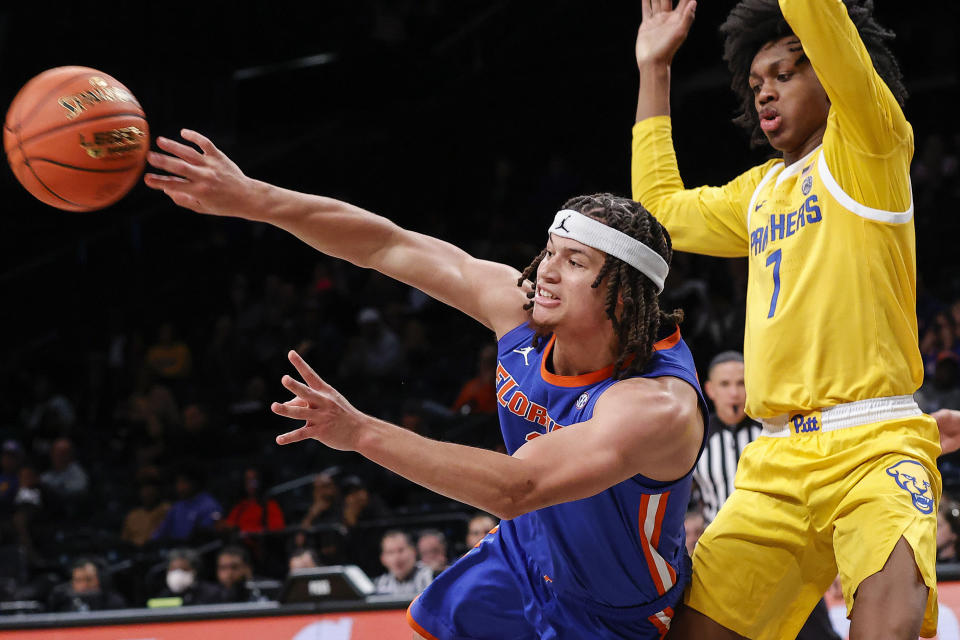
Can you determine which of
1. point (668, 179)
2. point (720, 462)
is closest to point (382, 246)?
point (668, 179)

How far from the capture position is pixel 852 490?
9.79 feet

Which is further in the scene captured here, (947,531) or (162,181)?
(947,531)

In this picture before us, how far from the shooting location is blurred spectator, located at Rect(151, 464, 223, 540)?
9883 millimetres

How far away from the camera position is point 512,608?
336 centimetres

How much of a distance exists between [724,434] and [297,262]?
928cm

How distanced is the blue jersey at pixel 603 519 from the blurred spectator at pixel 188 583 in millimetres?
4967

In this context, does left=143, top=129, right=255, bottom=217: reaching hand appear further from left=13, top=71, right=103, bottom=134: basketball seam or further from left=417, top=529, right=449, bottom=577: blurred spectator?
left=417, top=529, right=449, bottom=577: blurred spectator

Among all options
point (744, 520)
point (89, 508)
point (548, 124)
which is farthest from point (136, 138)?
point (548, 124)

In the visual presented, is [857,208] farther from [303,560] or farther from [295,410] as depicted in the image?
[303,560]

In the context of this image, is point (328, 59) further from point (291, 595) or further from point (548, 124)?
point (291, 595)

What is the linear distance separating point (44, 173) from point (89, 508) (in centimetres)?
823

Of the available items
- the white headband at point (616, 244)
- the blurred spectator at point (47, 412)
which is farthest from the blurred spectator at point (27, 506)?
the white headband at point (616, 244)

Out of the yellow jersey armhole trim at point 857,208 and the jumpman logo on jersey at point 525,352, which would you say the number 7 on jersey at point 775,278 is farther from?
the jumpman logo on jersey at point 525,352

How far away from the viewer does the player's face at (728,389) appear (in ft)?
18.9
